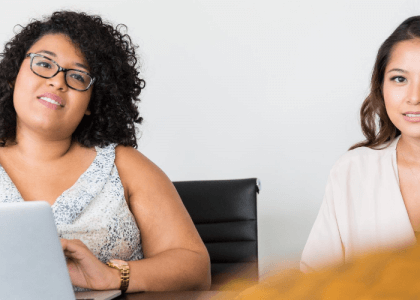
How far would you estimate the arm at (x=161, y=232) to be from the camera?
126cm

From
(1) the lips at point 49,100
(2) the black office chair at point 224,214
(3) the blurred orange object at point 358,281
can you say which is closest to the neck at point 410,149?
(2) the black office chair at point 224,214

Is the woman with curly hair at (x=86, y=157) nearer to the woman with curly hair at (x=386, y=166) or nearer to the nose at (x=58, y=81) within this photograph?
the nose at (x=58, y=81)

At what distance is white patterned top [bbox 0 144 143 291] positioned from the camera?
1355 millimetres

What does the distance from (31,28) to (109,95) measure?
338 millimetres

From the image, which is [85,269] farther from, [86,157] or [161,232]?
[86,157]

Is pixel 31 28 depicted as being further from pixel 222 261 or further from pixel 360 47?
pixel 360 47

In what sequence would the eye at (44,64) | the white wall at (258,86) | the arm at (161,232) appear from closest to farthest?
the arm at (161,232)
the eye at (44,64)
the white wall at (258,86)

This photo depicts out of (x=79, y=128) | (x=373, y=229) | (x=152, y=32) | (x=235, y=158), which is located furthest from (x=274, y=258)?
(x=152, y=32)

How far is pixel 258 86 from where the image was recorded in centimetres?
288

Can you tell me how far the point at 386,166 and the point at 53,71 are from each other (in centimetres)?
107

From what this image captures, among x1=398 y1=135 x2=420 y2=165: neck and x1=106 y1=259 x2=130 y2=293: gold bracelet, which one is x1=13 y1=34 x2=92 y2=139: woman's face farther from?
x1=398 y1=135 x2=420 y2=165: neck

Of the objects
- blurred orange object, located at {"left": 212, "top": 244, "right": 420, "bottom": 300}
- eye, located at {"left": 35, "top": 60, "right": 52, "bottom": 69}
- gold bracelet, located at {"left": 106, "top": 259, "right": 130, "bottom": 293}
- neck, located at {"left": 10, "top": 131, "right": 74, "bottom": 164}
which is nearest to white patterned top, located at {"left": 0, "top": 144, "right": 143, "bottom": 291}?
neck, located at {"left": 10, "top": 131, "right": 74, "bottom": 164}

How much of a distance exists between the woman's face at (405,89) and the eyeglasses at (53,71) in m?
0.94

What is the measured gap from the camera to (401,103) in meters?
1.36
